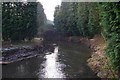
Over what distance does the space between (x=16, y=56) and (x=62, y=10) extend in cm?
3551

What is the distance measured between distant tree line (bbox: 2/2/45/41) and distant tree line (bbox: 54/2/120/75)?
9217 millimetres

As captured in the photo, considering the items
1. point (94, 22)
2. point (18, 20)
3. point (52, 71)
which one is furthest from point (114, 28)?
point (18, 20)

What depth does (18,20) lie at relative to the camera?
38844 millimetres

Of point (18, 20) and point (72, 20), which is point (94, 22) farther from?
point (72, 20)

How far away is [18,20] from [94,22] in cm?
1401

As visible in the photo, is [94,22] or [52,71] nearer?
[52,71]

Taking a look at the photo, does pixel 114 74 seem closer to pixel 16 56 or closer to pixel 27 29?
pixel 16 56

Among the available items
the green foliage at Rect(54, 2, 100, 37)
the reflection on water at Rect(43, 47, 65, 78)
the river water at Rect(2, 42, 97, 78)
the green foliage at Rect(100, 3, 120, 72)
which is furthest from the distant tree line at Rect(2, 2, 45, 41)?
the green foliage at Rect(100, 3, 120, 72)

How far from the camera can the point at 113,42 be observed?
43.4 feet

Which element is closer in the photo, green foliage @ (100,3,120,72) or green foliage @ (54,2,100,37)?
green foliage @ (100,3,120,72)

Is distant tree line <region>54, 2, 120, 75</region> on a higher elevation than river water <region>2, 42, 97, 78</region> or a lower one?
higher

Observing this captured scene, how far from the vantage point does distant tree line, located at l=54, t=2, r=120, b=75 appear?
42.1ft

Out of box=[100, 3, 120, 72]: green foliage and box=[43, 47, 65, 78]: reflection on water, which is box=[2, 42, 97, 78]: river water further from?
box=[100, 3, 120, 72]: green foliage

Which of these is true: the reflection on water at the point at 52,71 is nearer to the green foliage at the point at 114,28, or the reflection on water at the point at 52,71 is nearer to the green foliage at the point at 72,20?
the green foliage at the point at 114,28
